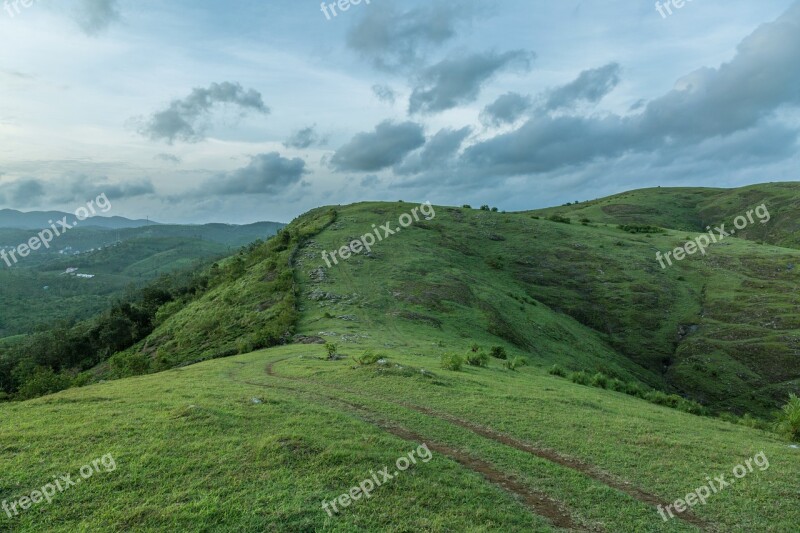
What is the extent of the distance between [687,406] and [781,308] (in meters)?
56.8

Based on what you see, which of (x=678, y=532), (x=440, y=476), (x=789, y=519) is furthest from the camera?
(x=440, y=476)

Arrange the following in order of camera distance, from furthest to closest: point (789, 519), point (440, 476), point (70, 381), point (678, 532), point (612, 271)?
1. point (612, 271)
2. point (70, 381)
3. point (440, 476)
4. point (789, 519)
5. point (678, 532)

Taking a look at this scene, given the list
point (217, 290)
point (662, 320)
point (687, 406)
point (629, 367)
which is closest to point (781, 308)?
point (662, 320)

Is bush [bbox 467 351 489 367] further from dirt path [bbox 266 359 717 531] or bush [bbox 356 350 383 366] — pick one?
dirt path [bbox 266 359 717 531]

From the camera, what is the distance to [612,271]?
96.2 m

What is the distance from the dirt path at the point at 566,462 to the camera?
14171mm

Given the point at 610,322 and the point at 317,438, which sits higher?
the point at 317,438

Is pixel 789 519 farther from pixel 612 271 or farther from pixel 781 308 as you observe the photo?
pixel 612 271
